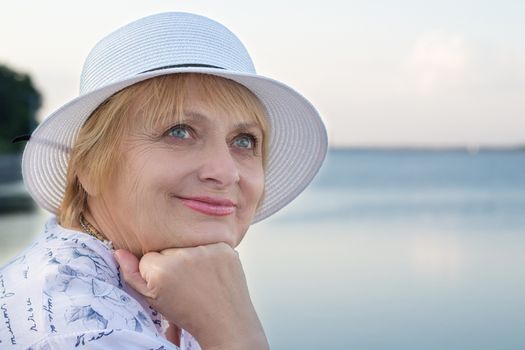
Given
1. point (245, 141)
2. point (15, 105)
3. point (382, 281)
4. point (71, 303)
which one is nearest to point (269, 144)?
point (245, 141)

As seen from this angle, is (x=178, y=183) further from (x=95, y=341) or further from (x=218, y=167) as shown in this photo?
(x=95, y=341)

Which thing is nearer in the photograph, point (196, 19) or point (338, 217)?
point (196, 19)

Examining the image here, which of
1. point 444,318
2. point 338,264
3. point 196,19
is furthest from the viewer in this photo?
point 338,264

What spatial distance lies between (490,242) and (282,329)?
10.2 m

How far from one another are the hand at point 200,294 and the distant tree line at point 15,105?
54.4 metres

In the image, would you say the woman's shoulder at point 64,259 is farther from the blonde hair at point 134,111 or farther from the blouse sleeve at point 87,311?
the blonde hair at point 134,111

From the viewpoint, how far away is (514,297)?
1073 cm

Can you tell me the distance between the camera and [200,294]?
1762 millimetres

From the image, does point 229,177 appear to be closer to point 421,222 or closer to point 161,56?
point 161,56

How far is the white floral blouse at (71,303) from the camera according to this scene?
1569 mm

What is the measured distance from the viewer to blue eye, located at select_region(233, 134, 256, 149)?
1.95m

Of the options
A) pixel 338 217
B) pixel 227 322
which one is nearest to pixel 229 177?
pixel 227 322

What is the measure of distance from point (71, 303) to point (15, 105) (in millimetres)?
58473

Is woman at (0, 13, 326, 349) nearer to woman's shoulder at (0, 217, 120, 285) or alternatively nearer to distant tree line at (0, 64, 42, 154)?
woman's shoulder at (0, 217, 120, 285)
